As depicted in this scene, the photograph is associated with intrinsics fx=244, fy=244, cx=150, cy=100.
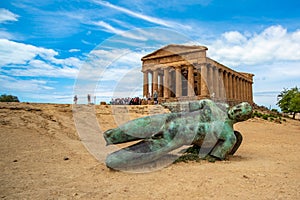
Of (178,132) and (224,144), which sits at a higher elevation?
(178,132)

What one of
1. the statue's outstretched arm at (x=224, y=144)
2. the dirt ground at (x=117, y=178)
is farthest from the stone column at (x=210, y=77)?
the statue's outstretched arm at (x=224, y=144)

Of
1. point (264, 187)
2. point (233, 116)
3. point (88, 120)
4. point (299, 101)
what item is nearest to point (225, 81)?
point (299, 101)

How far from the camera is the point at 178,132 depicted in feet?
19.1

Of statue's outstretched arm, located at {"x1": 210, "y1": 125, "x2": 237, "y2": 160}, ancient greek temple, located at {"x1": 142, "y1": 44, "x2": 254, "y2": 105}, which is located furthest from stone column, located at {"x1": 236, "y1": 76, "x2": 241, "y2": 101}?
statue's outstretched arm, located at {"x1": 210, "y1": 125, "x2": 237, "y2": 160}

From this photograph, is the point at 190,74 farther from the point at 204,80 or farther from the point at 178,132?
the point at 178,132

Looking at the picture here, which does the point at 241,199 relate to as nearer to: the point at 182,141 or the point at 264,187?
the point at 264,187

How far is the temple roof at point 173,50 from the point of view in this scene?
33772 mm

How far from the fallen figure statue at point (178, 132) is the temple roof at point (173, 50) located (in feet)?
91.0

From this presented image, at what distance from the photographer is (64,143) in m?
8.34

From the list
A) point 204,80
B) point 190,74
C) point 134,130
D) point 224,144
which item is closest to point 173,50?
point 190,74

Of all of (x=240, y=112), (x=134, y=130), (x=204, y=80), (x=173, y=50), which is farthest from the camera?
(x=173, y=50)

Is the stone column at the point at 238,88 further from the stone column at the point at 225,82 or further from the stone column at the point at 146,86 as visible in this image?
the stone column at the point at 146,86

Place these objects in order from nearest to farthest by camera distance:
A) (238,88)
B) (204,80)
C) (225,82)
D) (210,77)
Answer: (204,80) < (210,77) < (225,82) < (238,88)

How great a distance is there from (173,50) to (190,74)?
4555 millimetres
